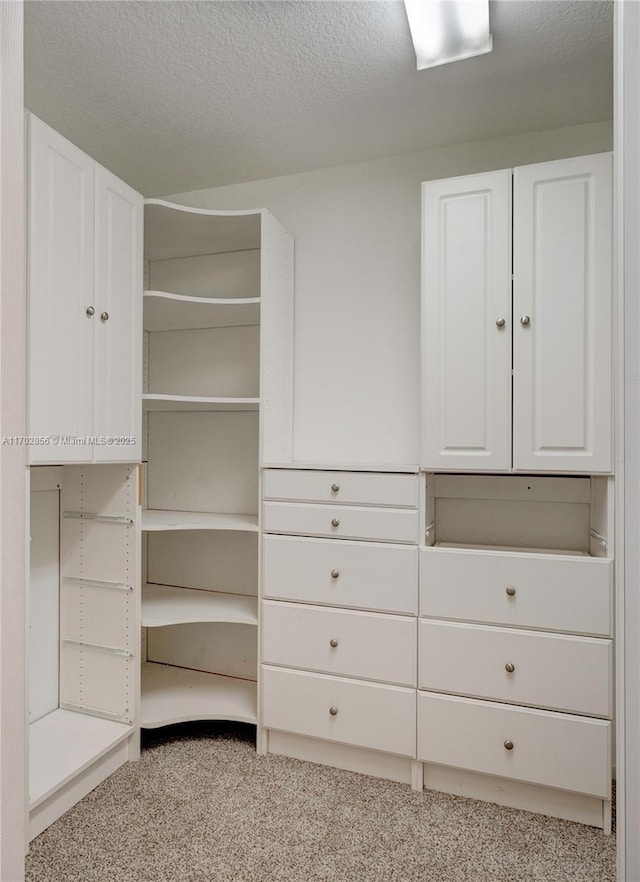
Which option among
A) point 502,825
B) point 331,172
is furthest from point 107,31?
point 502,825

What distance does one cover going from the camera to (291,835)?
1.74 metres

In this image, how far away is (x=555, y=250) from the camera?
1.88m

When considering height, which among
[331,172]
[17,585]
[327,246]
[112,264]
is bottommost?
[17,585]

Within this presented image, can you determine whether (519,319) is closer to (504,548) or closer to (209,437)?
(504,548)

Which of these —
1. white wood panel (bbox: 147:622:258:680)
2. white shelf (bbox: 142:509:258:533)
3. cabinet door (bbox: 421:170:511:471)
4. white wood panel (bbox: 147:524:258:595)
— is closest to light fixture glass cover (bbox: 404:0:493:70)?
cabinet door (bbox: 421:170:511:471)

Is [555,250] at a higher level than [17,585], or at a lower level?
higher

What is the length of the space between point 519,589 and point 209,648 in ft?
5.13

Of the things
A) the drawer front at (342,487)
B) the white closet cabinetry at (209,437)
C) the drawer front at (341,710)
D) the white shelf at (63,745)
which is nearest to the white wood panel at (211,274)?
the white closet cabinetry at (209,437)

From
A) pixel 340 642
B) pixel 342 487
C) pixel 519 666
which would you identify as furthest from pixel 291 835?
pixel 342 487

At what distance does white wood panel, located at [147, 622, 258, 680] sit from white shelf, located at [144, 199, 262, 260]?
1828 mm

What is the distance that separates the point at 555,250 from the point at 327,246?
1067 millimetres

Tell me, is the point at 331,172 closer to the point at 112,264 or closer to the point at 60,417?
the point at 112,264

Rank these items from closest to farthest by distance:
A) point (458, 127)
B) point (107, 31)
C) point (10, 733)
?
point (10, 733) < point (107, 31) < point (458, 127)

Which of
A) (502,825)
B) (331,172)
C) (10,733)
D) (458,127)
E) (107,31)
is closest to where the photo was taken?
(10,733)
